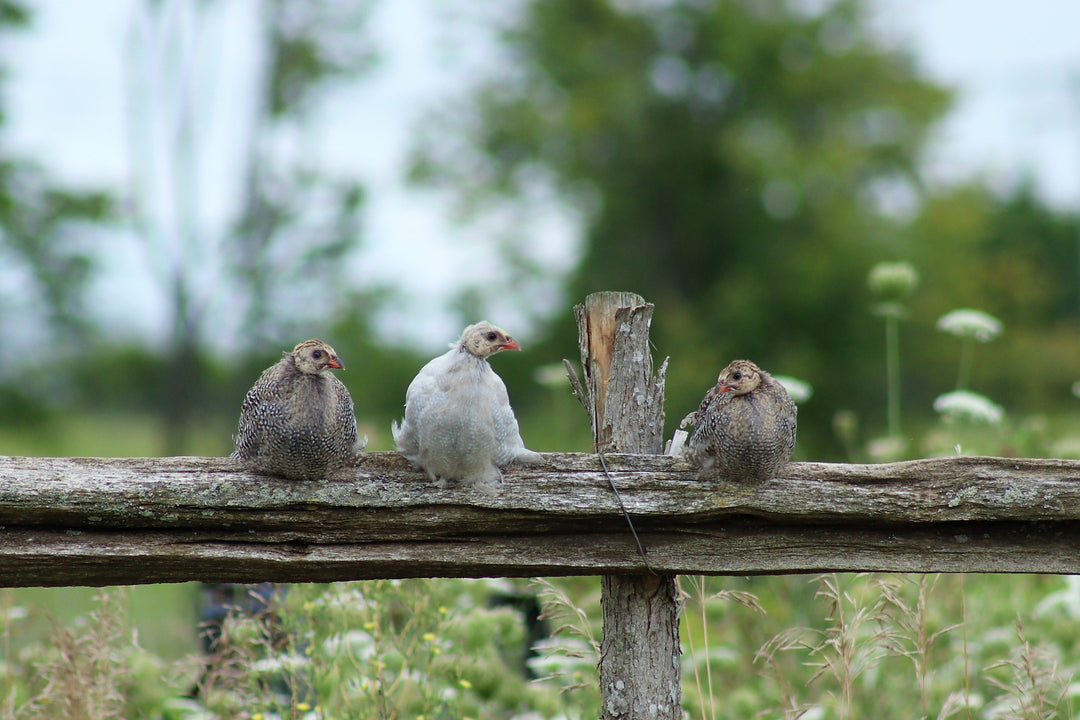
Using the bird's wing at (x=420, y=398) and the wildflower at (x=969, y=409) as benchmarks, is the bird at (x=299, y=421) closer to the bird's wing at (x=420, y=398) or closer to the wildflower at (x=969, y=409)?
the bird's wing at (x=420, y=398)

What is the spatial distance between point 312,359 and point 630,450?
3.71ft

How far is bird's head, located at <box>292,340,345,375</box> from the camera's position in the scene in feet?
9.97

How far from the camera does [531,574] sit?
3.22m

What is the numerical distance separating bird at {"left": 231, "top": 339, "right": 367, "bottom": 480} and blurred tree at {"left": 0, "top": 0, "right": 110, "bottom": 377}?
1172 centimetres

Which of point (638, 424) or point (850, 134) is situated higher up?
point (850, 134)

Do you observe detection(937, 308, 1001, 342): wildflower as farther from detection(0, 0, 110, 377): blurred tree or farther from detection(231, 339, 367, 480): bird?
detection(0, 0, 110, 377): blurred tree

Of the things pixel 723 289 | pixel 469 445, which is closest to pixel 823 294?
pixel 723 289

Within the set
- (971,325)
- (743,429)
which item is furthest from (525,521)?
(971,325)

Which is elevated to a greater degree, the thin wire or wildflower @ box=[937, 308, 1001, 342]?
wildflower @ box=[937, 308, 1001, 342]

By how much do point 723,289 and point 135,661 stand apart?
1430 centimetres

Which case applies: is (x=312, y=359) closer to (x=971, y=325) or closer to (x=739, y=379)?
(x=739, y=379)

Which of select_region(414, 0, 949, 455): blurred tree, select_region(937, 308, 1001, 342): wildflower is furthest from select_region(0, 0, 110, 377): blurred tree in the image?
select_region(937, 308, 1001, 342): wildflower

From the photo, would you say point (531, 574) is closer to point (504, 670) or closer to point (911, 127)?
point (504, 670)

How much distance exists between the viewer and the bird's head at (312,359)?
3039mm
